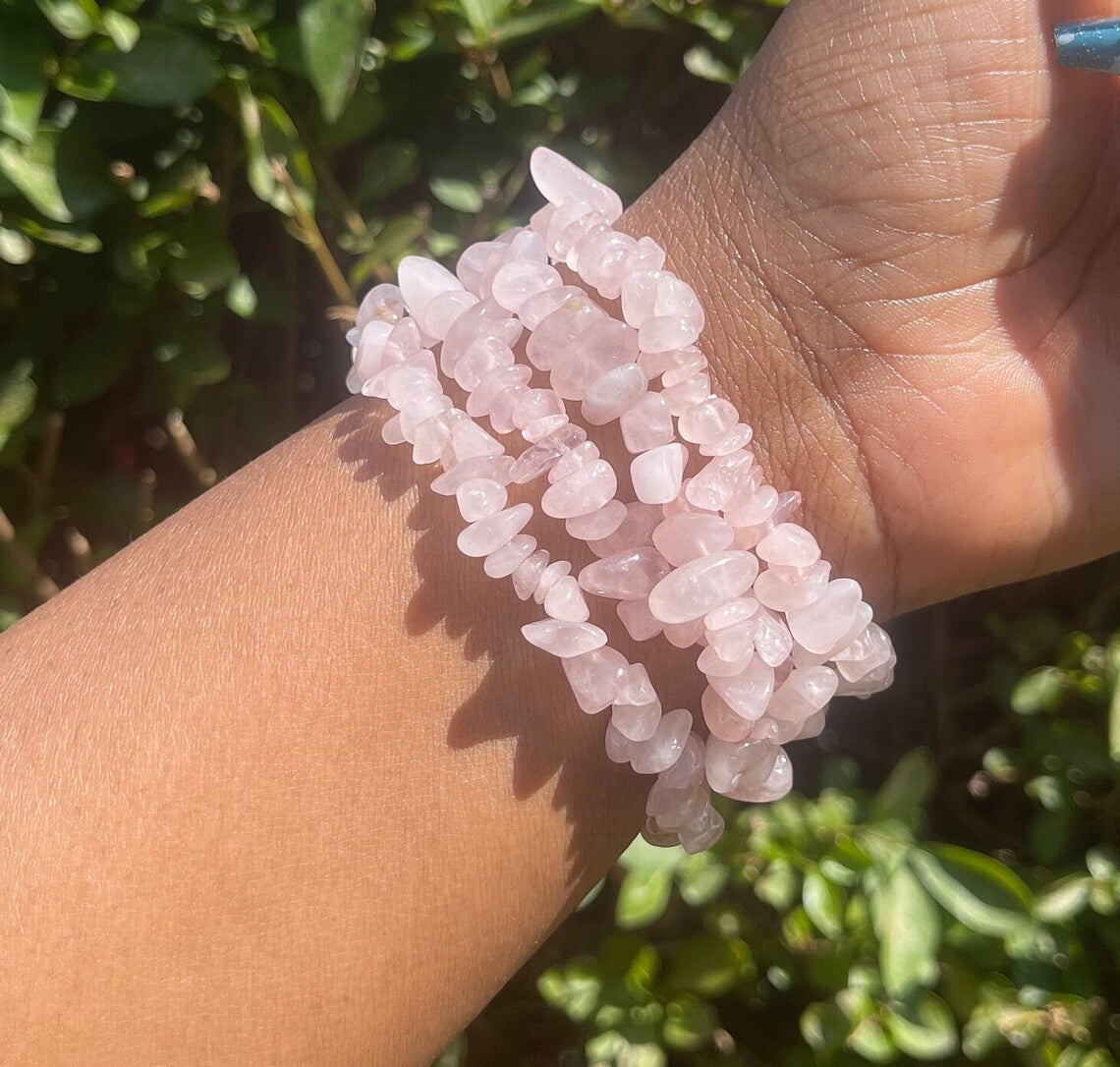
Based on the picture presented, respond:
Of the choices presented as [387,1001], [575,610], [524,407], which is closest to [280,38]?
[524,407]

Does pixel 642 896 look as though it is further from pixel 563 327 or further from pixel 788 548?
pixel 563 327

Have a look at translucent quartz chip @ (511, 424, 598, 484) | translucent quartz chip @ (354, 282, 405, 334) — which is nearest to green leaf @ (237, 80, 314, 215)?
translucent quartz chip @ (354, 282, 405, 334)

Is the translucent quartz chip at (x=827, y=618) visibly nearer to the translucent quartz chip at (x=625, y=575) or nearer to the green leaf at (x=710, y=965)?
the translucent quartz chip at (x=625, y=575)

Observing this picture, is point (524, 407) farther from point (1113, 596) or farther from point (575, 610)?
point (1113, 596)

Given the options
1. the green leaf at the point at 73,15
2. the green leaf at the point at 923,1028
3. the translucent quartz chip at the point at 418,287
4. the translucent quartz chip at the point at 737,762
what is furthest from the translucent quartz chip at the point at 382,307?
the green leaf at the point at 923,1028

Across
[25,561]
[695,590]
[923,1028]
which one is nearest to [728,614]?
[695,590]
